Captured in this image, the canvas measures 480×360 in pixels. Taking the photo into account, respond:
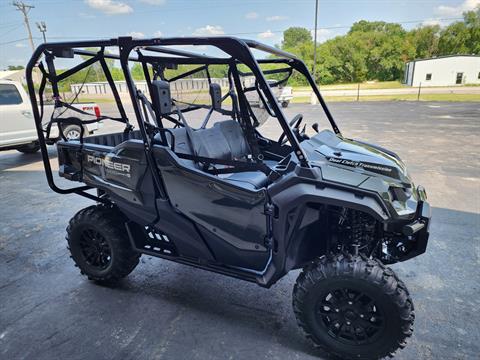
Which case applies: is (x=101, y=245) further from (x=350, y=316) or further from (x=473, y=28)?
(x=473, y=28)

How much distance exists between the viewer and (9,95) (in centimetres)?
747

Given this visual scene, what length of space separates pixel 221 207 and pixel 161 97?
837mm

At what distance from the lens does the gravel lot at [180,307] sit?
2.22 metres

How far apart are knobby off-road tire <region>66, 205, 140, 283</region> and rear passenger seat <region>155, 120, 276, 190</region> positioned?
0.88m

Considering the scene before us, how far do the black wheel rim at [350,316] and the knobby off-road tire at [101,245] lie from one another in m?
1.65

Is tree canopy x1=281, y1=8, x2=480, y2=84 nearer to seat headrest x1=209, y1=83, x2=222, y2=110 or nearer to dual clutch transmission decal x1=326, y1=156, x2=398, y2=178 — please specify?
seat headrest x1=209, y1=83, x2=222, y2=110

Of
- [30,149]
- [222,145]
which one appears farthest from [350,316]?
[30,149]

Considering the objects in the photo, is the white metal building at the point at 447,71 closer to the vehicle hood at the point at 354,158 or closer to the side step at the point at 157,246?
the vehicle hood at the point at 354,158

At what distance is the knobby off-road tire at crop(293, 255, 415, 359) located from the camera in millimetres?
1921

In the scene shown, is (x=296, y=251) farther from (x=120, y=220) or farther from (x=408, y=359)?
(x=120, y=220)

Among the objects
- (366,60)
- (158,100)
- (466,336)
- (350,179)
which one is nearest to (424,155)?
(466,336)

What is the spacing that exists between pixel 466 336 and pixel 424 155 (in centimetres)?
560

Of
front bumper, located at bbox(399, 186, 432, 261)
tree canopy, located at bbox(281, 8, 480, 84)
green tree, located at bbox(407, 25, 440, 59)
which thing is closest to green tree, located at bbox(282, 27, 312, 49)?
tree canopy, located at bbox(281, 8, 480, 84)

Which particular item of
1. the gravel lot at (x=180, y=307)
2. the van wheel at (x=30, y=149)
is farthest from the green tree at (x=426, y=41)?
the gravel lot at (x=180, y=307)
